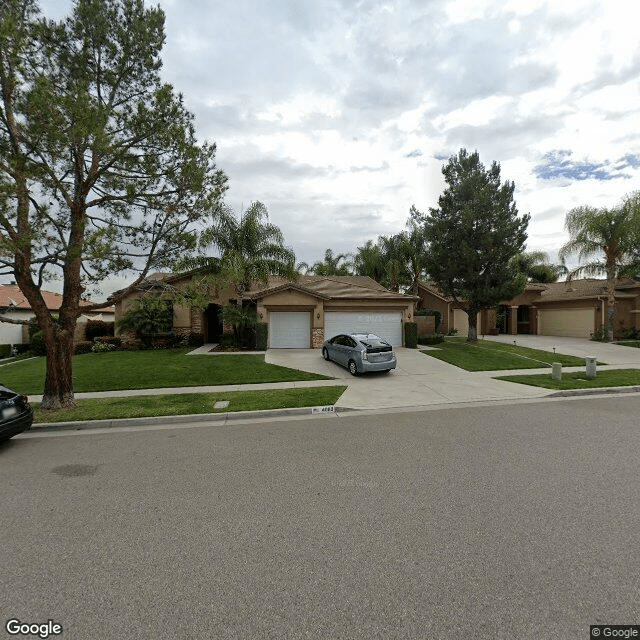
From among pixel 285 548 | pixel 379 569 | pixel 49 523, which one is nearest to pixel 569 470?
pixel 379 569

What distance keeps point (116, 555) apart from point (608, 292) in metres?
27.6

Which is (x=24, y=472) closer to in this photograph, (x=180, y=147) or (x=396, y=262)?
(x=180, y=147)

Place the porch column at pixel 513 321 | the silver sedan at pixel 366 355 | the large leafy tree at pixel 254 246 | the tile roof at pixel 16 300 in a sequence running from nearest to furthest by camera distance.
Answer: the silver sedan at pixel 366 355
the large leafy tree at pixel 254 246
the tile roof at pixel 16 300
the porch column at pixel 513 321

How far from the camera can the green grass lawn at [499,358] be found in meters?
13.7

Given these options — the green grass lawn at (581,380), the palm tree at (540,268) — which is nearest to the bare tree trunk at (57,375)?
the green grass lawn at (581,380)

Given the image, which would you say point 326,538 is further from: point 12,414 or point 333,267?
point 333,267

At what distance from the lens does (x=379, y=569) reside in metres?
2.89

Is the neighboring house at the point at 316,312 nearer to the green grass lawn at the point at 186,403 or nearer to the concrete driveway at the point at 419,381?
the concrete driveway at the point at 419,381

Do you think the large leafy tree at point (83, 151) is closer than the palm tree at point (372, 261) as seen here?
Yes

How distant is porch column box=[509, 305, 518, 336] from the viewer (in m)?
28.2

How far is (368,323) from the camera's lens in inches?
778

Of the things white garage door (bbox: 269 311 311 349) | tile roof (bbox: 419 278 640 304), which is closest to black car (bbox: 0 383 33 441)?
white garage door (bbox: 269 311 311 349)

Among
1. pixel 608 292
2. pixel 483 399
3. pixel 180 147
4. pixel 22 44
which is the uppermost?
pixel 22 44

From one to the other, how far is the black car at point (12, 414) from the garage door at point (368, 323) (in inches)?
563
